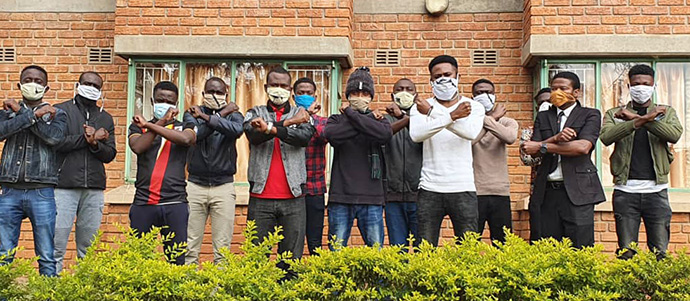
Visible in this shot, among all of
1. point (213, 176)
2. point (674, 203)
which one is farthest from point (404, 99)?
point (674, 203)

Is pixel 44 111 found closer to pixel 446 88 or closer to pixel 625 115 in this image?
pixel 446 88

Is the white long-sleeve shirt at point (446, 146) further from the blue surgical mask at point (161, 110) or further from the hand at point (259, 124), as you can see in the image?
the blue surgical mask at point (161, 110)

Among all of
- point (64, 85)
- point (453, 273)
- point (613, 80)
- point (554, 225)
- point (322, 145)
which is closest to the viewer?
point (453, 273)

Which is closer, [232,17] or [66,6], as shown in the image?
[232,17]

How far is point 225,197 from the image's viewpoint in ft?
22.0

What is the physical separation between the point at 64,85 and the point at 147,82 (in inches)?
46.4

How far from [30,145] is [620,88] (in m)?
6.46

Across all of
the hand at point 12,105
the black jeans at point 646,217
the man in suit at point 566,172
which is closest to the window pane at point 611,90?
the black jeans at point 646,217

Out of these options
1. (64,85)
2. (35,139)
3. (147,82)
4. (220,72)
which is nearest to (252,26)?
(220,72)

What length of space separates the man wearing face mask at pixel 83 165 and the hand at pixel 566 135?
3.96m

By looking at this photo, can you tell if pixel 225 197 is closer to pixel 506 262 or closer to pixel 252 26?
pixel 252 26

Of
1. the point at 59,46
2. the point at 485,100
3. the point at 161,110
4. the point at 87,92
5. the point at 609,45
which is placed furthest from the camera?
the point at 59,46

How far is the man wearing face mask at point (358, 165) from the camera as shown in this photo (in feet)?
20.1

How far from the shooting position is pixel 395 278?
13.2 ft
